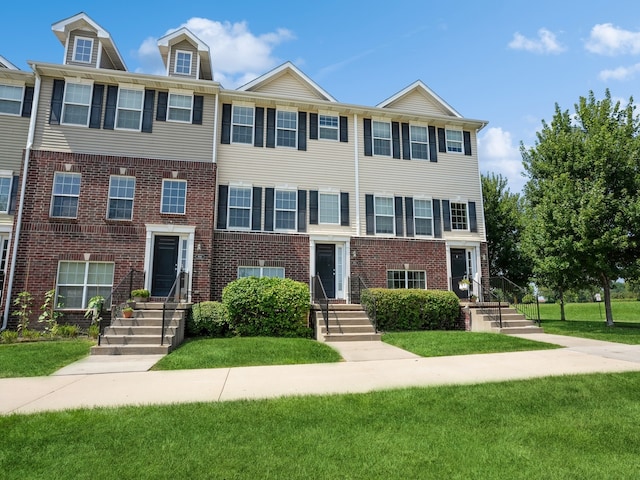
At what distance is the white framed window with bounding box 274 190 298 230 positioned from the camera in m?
14.4

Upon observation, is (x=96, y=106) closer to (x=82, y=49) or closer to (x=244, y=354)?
(x=82, y=49)

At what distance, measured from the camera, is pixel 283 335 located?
36.6 feet

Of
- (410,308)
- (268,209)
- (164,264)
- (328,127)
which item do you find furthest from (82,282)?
(410,308)

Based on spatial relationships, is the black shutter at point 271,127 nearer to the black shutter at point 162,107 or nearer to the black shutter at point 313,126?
the black shutter at point 313,126

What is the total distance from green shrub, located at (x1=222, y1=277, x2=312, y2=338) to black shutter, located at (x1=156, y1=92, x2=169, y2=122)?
684cm

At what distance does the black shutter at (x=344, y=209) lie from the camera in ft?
48.8

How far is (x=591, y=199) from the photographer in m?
12.2

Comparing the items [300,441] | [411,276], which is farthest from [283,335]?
[300,441]

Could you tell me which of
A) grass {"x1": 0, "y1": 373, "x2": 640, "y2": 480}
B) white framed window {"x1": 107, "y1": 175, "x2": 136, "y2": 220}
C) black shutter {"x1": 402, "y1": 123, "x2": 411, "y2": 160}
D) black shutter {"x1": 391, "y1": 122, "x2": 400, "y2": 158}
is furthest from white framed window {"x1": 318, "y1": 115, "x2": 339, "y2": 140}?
grass {"x1": 0, "y1": 373, "x2": 640, "y2": 480}

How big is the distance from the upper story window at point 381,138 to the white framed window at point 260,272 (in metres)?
6.24

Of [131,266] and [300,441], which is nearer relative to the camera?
[300,441]

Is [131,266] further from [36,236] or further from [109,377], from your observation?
[109,377]

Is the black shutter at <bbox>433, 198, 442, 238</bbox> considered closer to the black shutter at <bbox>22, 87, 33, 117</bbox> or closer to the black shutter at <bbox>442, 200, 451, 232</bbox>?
the black shutter at <bbox>442, 200, 451, 232</bbox>

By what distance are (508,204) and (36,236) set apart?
68.0ft
